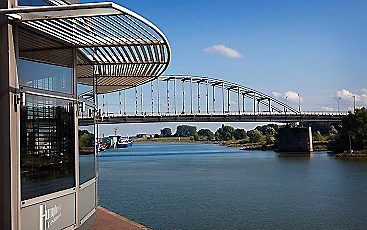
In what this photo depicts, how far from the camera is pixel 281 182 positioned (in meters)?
32.2

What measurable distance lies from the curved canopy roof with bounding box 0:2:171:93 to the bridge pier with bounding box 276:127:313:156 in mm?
66454

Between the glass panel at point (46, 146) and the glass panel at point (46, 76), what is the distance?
0.62 ft

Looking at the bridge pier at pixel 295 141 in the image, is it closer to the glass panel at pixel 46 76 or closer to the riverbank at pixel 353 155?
the riverbank at pixel 353 155

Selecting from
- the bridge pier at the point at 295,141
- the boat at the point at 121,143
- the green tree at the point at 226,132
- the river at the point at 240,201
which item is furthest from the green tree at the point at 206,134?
the river at the point at 240,201

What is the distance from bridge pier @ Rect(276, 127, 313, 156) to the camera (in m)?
74.9

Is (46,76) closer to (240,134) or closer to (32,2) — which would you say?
(32,2)

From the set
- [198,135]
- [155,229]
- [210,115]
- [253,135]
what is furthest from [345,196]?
[198,135]

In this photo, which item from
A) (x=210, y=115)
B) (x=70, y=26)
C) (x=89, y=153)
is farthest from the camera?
(x=210, y=115)

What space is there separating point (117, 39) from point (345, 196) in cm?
2026

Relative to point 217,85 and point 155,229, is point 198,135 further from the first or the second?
point 155,229

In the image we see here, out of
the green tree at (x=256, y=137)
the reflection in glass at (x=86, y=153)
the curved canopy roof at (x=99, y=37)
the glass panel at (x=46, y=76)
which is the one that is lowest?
the green tree at (x=256, y=137)

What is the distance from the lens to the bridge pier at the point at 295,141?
7488 cm

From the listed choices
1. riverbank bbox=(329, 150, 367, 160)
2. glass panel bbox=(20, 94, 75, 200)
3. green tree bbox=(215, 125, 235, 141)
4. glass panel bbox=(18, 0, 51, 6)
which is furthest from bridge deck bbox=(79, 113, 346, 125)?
green tree bbox=(215, 125, 235, 141)

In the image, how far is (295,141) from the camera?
252 feet
